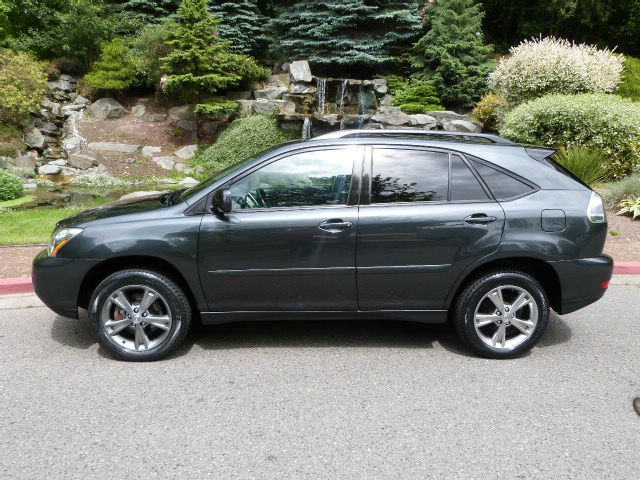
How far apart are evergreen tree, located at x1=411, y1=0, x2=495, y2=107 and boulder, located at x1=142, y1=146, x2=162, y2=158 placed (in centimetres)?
933

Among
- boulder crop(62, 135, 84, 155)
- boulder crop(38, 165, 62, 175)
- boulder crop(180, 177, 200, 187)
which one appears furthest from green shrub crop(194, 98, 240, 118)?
boulder crop(38, 165, 62, 175)

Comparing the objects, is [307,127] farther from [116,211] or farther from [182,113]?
[116,211]

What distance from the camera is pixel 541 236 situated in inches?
151

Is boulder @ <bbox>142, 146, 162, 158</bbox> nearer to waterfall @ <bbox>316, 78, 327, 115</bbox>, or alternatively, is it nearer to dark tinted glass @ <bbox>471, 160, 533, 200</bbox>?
waterfall @ <bbox>316, 78, 327, 115</bbox>

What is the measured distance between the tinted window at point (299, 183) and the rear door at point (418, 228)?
196 millimetres

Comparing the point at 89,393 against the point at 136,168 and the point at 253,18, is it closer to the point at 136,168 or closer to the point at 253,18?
the point at 136,168

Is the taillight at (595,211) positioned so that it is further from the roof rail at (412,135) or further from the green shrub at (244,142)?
the green shrub at (244,142)

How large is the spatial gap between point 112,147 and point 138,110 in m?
3.13

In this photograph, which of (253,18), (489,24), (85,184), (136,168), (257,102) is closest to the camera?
(85,184)

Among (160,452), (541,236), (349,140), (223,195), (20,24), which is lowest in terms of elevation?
(160,452)

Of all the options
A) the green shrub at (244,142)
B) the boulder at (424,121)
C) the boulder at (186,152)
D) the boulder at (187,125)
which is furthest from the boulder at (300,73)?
the boulder at (186,152)

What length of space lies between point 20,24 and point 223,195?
73.0 feet

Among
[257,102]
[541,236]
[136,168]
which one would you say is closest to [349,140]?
[541,236]

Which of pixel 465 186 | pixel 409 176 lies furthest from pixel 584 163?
pixel 409 176
